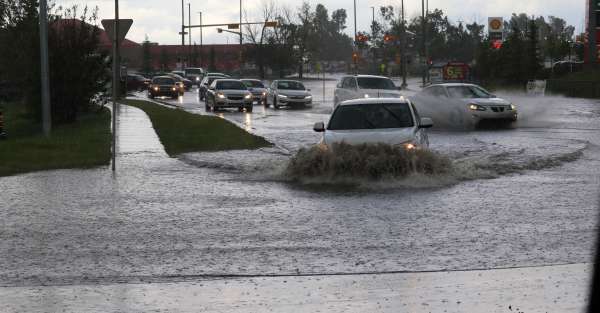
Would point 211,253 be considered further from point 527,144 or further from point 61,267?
point 527,144

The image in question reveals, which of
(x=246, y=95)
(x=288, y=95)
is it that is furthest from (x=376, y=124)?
(x=288, y=95)

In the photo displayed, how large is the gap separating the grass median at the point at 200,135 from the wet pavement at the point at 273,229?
3.54 metres

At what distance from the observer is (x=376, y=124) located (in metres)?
17.0

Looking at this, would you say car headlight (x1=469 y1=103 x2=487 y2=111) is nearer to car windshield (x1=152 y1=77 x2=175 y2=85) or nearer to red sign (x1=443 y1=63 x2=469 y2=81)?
red sign (x1=443 y1=63 x2=469 y2=81)

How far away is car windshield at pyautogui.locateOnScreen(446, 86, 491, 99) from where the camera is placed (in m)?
31.5

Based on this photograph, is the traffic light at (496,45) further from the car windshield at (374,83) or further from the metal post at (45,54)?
the metal post at (45,54)

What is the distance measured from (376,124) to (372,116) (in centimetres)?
23

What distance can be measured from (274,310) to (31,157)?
1473cm

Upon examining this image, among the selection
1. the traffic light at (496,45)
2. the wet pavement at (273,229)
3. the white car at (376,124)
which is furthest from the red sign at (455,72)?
the white car at (376,124)

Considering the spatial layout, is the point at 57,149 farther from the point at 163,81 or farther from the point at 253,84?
the point at 163,81

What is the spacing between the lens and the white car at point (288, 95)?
159 feet

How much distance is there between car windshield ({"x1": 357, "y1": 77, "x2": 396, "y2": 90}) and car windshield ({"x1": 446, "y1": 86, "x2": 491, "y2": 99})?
4648mm

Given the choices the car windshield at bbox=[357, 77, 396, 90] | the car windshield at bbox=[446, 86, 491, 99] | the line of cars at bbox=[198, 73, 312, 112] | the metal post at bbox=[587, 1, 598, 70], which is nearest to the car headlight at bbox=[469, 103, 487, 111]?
the car windshield at bbox=[446, 86, 491, 99]

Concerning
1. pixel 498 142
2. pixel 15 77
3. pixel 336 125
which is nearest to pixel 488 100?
pixel 498 142
